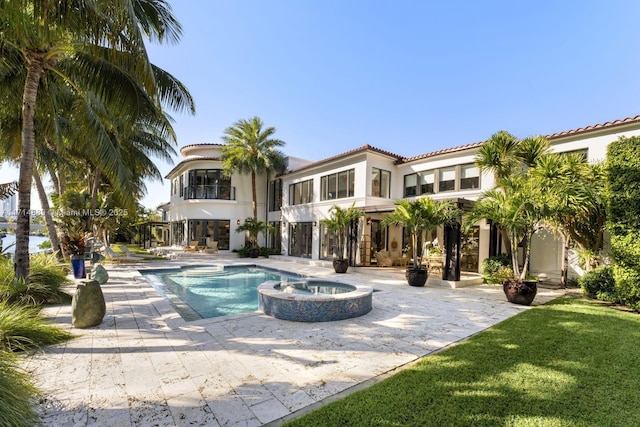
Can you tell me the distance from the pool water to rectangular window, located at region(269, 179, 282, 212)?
8.55 m

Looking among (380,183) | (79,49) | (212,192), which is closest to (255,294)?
(79,49)

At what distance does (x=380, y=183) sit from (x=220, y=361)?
50.5 ft

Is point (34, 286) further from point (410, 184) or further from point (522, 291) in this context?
point (410, 184)

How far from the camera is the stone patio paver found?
358cm

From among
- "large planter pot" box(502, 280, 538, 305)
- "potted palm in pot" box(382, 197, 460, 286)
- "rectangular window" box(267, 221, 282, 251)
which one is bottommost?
"large planter pot" box(502, 280, 538, 305)

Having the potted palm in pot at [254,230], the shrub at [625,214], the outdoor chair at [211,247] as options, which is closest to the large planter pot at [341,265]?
the potted palm in pot at [254,230]

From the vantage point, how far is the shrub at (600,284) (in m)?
9.26

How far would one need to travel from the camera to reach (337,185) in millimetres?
20219

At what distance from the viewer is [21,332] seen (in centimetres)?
519

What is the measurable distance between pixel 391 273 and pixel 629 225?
9.17 meters

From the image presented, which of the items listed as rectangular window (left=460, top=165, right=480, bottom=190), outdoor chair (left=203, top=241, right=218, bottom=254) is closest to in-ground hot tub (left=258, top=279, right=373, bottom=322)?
rectangular window (left=460, top=165, right=480, bottom=190)

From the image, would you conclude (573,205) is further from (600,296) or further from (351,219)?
(351,219)

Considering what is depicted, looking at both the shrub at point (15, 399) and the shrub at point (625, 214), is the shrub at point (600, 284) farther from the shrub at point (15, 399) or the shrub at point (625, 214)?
the shrub at point (15, 399)

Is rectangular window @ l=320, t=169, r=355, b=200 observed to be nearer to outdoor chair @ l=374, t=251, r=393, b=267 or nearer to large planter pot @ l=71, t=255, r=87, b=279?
outdoor chair @ l=374, t=251, r=393, b=267
